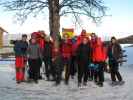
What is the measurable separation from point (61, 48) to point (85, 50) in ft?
4.76

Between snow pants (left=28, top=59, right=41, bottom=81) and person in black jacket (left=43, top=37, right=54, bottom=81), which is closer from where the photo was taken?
snow pants (left=28, top=59, right=41, bottom=81)

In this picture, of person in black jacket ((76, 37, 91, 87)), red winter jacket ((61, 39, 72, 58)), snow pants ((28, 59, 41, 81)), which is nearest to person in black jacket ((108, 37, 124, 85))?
person in black jacket ((76, 37, 91, 87))

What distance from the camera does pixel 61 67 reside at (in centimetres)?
1936

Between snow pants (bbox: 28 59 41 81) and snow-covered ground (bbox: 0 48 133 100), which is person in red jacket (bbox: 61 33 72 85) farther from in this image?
snow pants (bbox: 28 59 41 81)

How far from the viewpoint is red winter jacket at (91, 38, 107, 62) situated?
1833 cm

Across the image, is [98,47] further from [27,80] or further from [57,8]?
[57,8]

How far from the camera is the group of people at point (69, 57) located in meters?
18.2

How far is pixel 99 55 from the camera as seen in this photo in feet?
60.1

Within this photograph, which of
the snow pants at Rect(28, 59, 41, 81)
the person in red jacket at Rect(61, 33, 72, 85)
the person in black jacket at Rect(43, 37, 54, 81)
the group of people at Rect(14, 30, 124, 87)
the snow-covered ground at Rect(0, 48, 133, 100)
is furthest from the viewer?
the person in black jacket at Rect(43, 37, 54, 81)

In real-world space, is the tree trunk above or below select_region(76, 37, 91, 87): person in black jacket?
above

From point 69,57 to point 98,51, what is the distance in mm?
1168

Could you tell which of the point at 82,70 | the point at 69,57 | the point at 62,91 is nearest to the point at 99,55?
the point at 82,70

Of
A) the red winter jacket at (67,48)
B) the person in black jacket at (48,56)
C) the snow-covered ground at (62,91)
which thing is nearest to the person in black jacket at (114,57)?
the snow-covered ground at (62,91)

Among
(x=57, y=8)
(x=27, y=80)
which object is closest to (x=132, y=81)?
(x=27, y=80)
